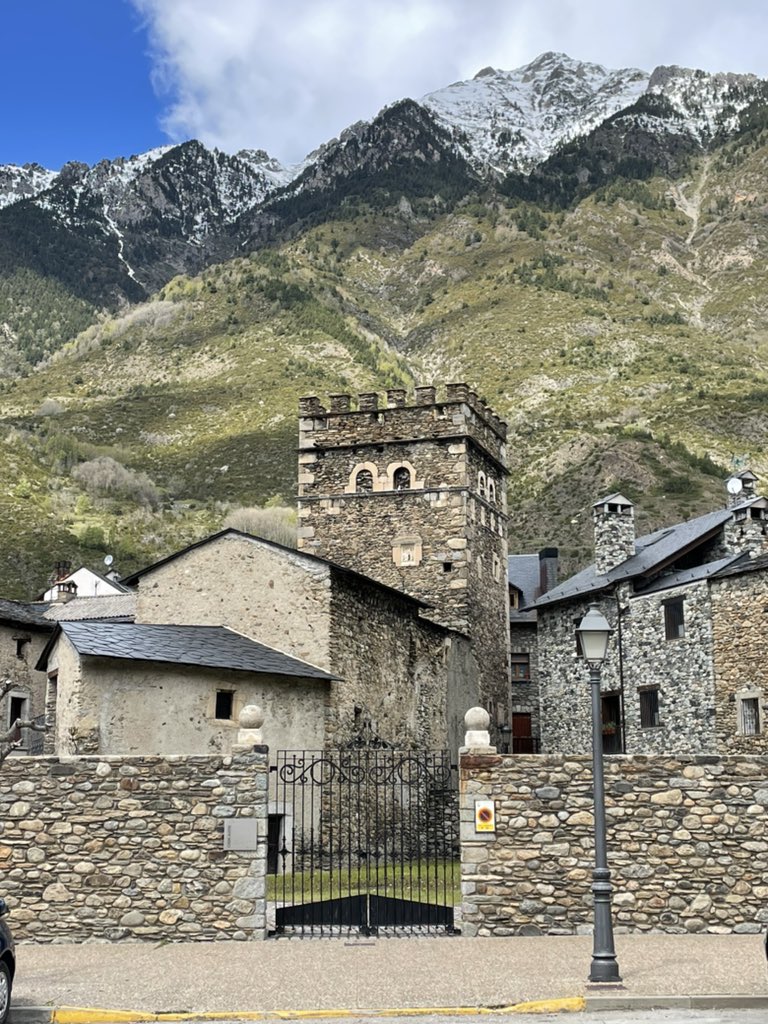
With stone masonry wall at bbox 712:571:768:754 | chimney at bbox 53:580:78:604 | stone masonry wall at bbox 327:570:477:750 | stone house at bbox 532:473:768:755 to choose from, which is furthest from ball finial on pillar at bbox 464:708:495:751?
chimney at bbox 53:580:78:604

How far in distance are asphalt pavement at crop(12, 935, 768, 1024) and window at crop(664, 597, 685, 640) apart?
18.4 m

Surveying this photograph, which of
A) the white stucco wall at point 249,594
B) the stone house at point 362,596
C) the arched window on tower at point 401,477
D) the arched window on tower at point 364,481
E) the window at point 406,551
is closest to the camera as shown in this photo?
the stone house at point 362,596

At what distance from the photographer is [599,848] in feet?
42.7

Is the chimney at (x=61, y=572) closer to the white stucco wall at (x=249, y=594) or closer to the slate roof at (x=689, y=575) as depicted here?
the white stucco wall at (x=249, y=594)

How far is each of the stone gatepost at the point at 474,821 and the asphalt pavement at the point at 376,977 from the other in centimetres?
49

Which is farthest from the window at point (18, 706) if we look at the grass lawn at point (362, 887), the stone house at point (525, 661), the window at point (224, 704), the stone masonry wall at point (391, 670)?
the stone house at point (525, 661)

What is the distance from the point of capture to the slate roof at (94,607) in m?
46.3

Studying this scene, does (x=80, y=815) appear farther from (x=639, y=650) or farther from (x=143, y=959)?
(x=639, y=650)

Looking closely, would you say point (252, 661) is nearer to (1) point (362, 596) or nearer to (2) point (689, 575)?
(1) point (362, 596)

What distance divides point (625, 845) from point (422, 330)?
9652 centimetres

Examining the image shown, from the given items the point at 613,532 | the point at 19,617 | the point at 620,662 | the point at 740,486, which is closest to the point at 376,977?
the point at 620,662

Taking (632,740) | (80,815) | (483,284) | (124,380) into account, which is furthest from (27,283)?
Answer: (80,815)

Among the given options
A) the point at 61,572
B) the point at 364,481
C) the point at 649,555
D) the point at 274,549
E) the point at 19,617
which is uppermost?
the point at 364,481

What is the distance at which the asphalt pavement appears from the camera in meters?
10.9
